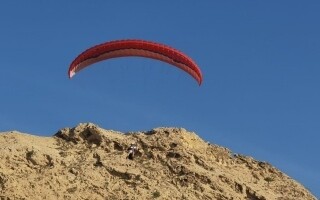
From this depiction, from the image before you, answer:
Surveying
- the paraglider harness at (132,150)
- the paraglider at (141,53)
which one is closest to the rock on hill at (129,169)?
the paraglider harness at (132,150)

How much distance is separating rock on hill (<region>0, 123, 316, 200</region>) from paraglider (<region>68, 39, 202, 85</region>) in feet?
11.9

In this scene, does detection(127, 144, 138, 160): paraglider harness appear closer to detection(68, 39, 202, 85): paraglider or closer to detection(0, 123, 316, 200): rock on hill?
detection(0, 123, 316, 200): rock on hill

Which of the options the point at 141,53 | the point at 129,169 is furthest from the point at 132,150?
the point at 141,53

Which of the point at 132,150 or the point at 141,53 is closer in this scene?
the point at 132,150

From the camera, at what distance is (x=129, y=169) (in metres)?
32.1

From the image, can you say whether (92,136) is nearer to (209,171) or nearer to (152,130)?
(152,130)

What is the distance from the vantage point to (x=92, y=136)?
34531 millimetres

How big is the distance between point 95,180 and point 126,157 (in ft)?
9.01

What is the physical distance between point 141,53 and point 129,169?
23.5ft

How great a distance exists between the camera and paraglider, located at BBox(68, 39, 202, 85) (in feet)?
116

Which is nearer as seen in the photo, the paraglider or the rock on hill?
the rock on hill

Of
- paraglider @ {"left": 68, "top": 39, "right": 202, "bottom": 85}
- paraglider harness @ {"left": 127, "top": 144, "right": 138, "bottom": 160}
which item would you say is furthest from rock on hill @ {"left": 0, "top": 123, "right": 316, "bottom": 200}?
paraglider @ {"left": 68, "top": 39, "right": 202, "bottom": 85}

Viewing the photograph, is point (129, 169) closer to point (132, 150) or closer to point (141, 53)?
point (132, 150)

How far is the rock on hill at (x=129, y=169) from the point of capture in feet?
99.5
